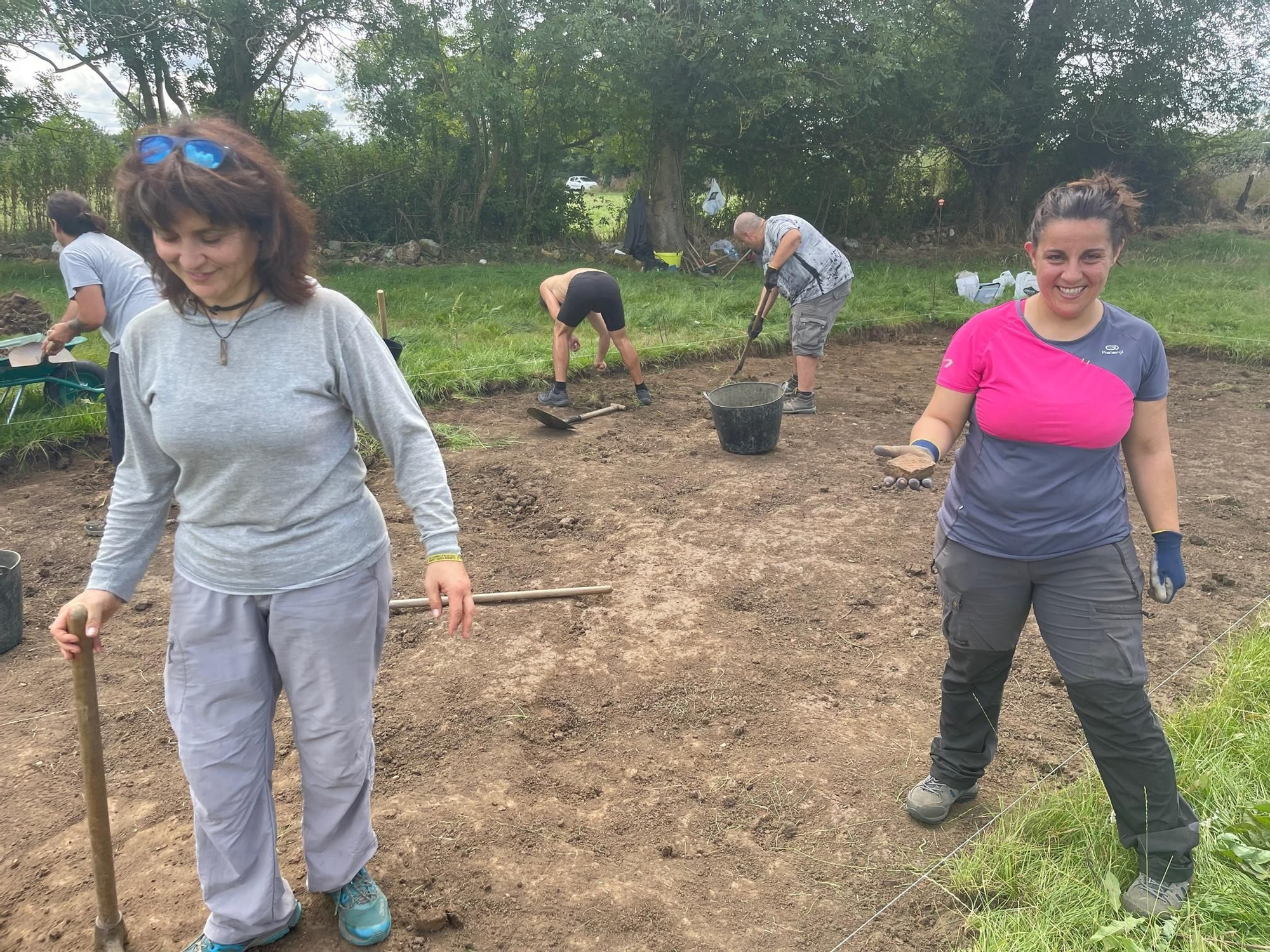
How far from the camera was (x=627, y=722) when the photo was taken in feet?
11.3

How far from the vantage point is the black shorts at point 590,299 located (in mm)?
7258

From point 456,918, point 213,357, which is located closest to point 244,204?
point 213,357

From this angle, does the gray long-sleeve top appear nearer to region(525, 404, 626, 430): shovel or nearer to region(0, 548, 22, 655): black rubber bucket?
region(0, 548, 22, 655): black rubber bucket

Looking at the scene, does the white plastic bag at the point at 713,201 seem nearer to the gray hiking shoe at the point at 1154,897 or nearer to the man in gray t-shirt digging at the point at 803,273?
the man in gray t-shirt digging at the point at 803,273

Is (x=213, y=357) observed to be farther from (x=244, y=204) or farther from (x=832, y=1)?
(x=832, y=1)

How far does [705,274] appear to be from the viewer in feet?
46.1

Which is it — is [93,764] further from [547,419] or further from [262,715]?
[547,419]

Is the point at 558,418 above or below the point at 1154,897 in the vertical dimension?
below

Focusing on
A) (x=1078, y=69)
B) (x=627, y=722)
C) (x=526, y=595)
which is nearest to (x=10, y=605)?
(x=526, y=595)

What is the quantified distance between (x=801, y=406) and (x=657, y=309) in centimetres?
353

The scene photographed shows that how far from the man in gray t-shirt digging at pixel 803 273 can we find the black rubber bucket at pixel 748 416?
90cm

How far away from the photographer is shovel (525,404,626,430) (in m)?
6.84

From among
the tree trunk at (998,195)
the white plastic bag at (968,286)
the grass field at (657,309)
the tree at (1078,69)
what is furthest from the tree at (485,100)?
the tree trunk at (998,195)

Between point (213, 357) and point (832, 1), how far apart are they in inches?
536
